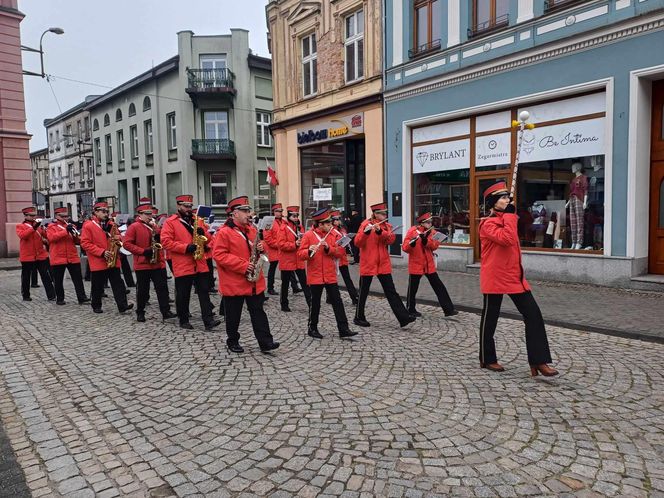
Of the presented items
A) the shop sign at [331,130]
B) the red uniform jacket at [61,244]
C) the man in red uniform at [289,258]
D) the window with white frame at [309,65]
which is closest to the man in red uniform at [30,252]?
the red uniform jacket at [61,244]

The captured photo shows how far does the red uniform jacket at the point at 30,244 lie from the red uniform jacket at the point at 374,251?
7572mm

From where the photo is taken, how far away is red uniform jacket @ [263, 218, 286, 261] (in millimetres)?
9969

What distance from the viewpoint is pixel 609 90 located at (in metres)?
10.1

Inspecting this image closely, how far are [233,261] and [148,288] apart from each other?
3.18 m

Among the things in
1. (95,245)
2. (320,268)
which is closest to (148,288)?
(95,245)

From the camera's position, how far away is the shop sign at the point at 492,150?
12273 millimetres

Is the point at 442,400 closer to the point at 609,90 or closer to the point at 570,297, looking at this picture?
the point at 570,297

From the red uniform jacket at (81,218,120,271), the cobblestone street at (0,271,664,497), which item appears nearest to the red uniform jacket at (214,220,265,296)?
the cobblestone street at (0,271,664,497)

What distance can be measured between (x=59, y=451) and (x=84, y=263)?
1114 centimetres

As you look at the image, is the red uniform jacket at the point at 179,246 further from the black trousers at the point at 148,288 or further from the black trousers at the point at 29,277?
the black trousers at the point at 29,277

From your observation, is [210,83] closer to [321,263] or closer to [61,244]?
[61,244]

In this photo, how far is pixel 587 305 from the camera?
8.61 metres

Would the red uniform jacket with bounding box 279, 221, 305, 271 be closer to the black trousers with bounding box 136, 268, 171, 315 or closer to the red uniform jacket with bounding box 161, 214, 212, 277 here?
the red uniform jacket with bounding box 161, 214, 212, 277

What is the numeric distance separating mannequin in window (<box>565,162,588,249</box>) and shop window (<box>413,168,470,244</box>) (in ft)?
9.21
